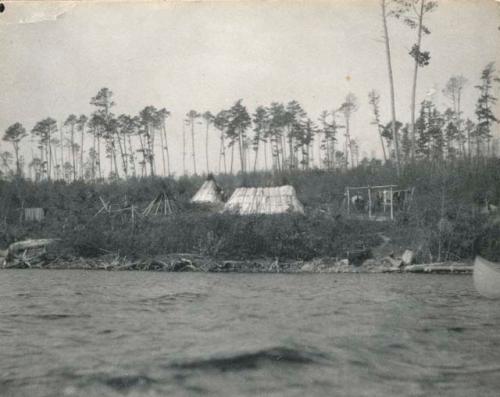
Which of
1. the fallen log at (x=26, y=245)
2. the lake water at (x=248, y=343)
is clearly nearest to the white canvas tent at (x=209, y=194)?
the fallen log at (x=26, y=245)

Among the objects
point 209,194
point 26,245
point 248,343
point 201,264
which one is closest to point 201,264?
point 201,264

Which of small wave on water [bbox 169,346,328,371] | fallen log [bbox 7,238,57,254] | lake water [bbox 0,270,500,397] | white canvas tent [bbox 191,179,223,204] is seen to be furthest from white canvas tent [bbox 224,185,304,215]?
small wave on water [bbox 169,346,328,371]

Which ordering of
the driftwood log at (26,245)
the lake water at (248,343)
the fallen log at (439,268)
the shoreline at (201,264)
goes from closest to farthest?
1. the lake water at (248,343)
2. the fallen log at (439,268)
3. the shoreline at (201,264)
4. the driftwood log at (26,245)

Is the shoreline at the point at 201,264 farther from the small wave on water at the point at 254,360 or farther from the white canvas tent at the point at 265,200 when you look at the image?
the small wave on water at the point at 254,360

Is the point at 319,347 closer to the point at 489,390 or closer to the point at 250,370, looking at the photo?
the point at 250,370

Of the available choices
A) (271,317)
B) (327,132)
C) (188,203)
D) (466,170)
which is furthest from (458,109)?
(271,317)
